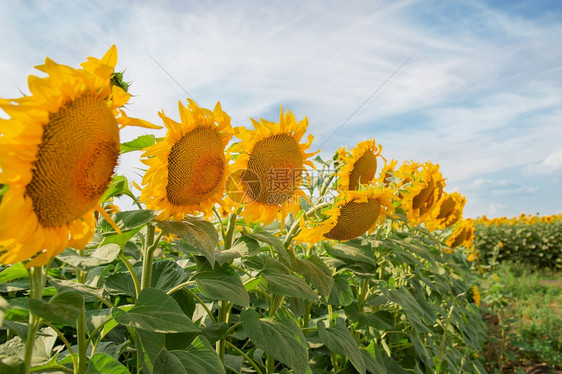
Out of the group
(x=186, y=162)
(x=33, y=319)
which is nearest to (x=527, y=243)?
(x=186, y=162)

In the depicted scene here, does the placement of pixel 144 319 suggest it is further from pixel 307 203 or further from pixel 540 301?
pixel 540 301

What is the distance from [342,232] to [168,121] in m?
0.96

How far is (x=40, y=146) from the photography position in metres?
0.91

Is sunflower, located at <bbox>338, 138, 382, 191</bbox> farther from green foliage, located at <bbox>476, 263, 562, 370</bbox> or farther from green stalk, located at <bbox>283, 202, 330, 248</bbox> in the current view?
green foliage, located at <bbox>476, 263, 562, 370</bbox>

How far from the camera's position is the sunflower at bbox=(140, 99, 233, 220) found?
1370mm

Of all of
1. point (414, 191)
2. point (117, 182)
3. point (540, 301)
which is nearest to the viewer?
point (117, 182)

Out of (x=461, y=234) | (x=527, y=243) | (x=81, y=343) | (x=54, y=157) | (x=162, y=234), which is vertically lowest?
(x=81, y=343)

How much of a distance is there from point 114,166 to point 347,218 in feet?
3.86

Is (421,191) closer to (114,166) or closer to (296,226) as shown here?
(296,226)

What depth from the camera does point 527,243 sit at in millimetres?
14523

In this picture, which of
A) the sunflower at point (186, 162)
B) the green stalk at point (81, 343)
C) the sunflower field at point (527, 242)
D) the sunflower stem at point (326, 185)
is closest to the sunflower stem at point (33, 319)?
the green stalk at point (81, 343)

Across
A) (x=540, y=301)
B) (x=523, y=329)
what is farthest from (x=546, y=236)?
(x=523, y=329)

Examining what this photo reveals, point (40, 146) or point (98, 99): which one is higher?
point (98, 99)

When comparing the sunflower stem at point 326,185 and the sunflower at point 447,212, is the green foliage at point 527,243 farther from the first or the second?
the sunflower stem at point 326,185
